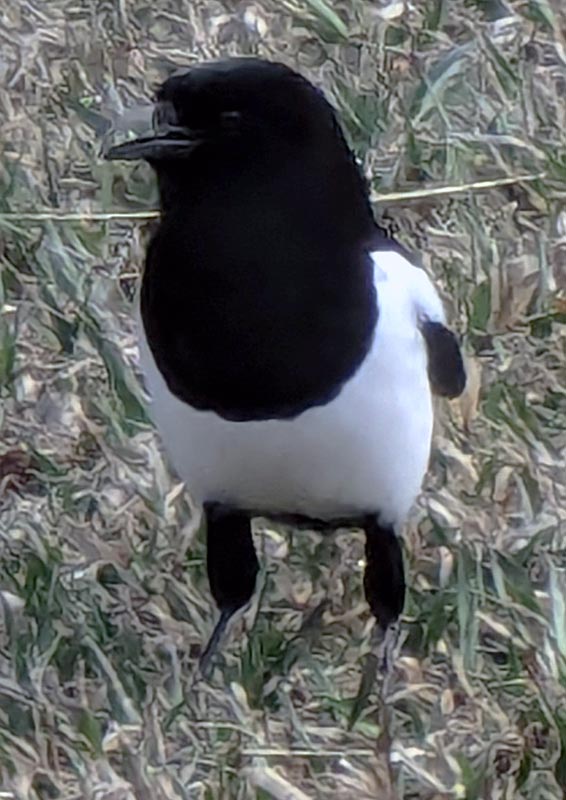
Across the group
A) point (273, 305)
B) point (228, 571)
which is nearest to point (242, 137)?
point (273, 305)

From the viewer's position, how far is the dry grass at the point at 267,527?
2729 millimetres

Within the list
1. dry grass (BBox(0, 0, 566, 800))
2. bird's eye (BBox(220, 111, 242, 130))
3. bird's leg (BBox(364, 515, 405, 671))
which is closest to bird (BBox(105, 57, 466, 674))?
bird's eye (BBox(220, 111, 242, 130))

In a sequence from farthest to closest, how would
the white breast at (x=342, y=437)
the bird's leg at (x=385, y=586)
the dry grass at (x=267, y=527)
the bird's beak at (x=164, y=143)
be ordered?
the bird's leg at (x=385, y=586)
the dry grass at (x=267, y=527)
the white breast at (x=342, y=437)
the bird's beak at (x=164, y=143)

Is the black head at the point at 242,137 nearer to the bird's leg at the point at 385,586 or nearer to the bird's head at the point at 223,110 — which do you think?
the bird's head at the point at 223,110

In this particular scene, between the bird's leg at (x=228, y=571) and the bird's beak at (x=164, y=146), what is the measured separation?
53 centimetres

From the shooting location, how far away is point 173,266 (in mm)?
2551

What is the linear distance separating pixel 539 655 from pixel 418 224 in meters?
1.14

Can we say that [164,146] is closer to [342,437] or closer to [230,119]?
[230,119]

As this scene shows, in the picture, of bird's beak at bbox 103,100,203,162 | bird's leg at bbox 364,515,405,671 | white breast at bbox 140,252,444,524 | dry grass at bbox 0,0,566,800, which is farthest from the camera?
bird's leg at bbox 364,515,405,671

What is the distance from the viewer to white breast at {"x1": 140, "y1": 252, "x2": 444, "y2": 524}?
8.49ft

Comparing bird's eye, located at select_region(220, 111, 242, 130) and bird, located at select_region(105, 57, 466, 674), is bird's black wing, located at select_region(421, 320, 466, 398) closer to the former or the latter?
bird, located at select_region(105, 57, 466, 674)

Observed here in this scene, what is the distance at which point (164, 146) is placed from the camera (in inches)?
97.9

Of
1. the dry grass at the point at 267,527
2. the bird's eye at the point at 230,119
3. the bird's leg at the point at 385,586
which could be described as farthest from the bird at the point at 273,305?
the dry grass at the point at 267,527

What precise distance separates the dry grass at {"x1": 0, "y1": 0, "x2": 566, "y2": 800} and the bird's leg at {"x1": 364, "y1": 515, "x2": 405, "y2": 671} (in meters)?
0.03
